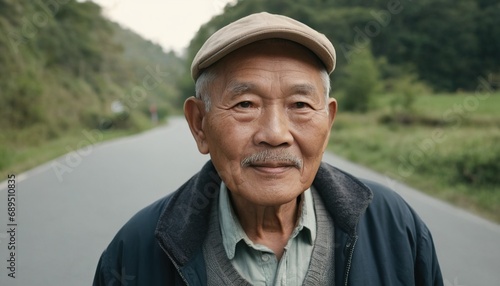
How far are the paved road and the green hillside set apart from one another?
9.10ft

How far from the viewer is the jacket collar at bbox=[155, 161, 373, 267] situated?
1.70 m

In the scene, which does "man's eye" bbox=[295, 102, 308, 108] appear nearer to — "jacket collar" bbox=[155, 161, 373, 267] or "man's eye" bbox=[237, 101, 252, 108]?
"man's eye" bbox=[237, 101, 252, 108]

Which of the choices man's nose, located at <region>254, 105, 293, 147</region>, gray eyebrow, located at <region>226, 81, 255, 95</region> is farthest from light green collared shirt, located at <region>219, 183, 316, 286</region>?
gray eyebrow, located at <region>226, 81, 255, 95</region>

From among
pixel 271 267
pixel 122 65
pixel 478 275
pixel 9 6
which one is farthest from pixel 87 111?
pixel 271 267

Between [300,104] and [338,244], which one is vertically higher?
[300,104]

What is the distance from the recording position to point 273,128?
1.61 m

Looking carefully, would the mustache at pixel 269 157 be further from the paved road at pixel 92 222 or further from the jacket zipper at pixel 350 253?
the paved road at pixel 92 222

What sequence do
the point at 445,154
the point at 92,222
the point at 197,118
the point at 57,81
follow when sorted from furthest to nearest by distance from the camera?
the point at 57,81 < the point at 445,154 < the point at 92,222 < the point at 197,118

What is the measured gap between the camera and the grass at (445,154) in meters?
8.73

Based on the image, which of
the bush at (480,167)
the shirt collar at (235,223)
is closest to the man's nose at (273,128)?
the shirt collar at (235,223)

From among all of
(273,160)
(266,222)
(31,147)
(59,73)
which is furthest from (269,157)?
(59,73)

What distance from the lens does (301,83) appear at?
1.65 m

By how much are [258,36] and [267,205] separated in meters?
0.58

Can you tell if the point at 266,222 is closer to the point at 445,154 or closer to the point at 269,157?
the point at 269,157
